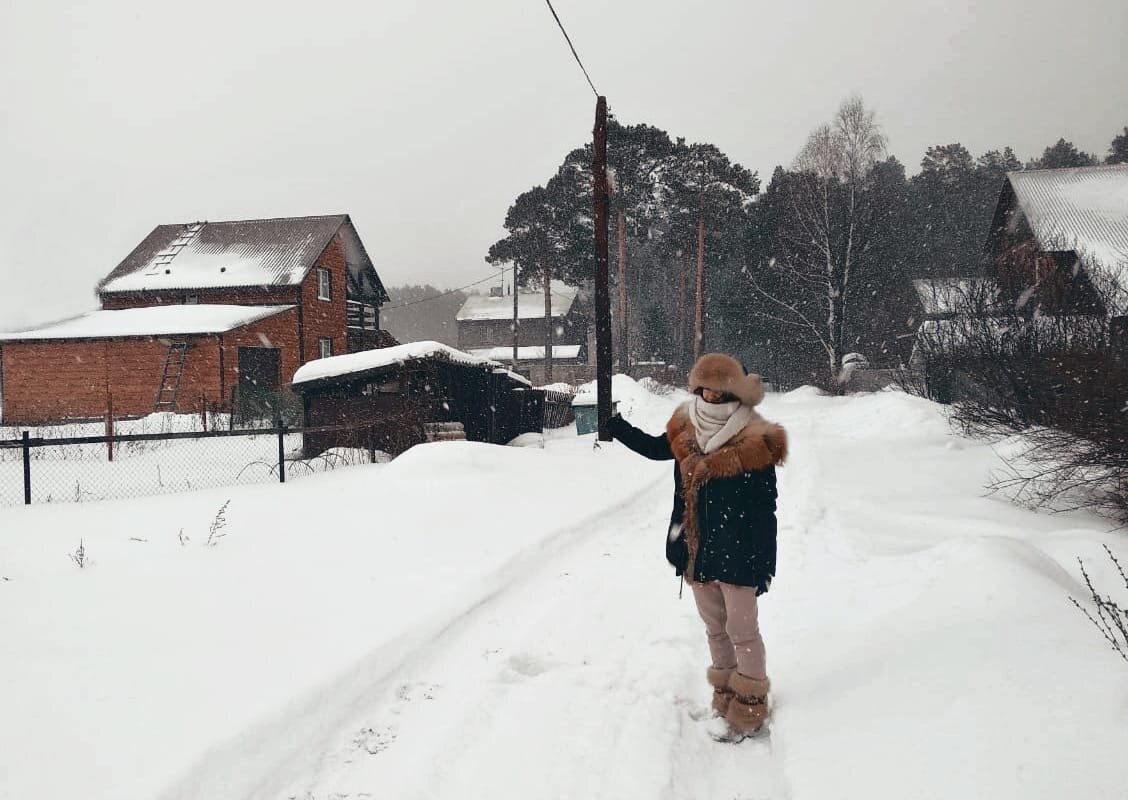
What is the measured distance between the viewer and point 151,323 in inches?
919

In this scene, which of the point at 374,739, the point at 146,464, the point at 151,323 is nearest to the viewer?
→ the point at 374,739

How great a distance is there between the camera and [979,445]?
11078 millimetres

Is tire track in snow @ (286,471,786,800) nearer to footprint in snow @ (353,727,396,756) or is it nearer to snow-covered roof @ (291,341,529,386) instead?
footprint in snow @ (353,727,396,756)

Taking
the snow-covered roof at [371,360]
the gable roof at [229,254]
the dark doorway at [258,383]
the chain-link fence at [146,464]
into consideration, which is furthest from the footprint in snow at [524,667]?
the gable roof at [229,254]

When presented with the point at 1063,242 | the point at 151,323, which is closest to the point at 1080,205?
the point at 1063,242

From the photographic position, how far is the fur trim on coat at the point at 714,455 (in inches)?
122

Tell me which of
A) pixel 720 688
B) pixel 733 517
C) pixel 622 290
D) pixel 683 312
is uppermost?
pixel 622 290

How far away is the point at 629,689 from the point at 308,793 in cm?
164

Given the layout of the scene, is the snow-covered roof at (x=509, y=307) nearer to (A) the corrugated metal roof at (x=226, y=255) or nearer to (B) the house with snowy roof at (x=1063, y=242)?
(A) the corrugated metal roof at (x=226, y=255)

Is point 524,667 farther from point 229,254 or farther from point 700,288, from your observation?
point 700,288

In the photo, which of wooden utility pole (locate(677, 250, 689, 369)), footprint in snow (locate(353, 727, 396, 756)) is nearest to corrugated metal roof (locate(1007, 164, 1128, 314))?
footprint in snow (locate(353, 727, 396, 756))

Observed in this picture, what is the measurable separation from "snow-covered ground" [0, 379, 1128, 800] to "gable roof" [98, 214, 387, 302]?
23242 mm

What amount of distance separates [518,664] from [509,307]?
56711mm

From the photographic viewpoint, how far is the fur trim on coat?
3107 millimetres
